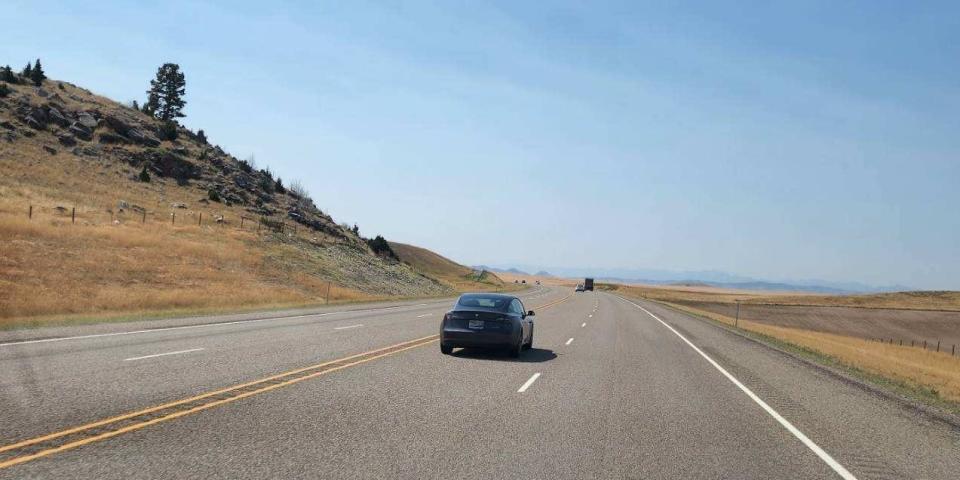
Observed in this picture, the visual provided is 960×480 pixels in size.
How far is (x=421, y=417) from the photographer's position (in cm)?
903

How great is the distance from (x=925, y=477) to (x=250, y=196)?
83.9 meters

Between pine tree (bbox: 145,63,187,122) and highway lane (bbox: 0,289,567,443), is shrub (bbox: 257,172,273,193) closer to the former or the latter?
pine tree (bbox: 145,63,187,122)

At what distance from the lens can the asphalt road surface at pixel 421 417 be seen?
678 cm

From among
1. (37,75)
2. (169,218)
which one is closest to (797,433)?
(169,218)

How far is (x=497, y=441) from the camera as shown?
7887mm

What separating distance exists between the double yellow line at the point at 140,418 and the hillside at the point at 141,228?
1277 cm

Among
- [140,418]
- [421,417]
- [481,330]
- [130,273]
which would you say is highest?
[481,330]

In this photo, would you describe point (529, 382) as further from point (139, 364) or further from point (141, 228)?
point (141, 228)

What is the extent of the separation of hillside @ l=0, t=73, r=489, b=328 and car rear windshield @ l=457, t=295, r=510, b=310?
12.7 meters

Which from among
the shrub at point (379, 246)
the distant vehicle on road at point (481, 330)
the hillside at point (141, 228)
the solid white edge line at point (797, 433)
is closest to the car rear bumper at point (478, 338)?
the distant vehicle on road at point (481, 330)

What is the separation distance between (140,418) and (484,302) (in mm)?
10331

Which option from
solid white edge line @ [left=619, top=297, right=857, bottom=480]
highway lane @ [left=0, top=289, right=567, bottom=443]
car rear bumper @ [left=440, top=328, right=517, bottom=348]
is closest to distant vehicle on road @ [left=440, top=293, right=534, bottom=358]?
car rear bumper @ [left=440, top=328, right=517, bottom=348]

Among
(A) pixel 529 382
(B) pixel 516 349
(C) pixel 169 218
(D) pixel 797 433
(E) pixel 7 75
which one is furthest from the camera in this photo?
(E) pixel 7 75

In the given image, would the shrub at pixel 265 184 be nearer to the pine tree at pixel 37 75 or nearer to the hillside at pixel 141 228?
the hillside at pixel 141 228
